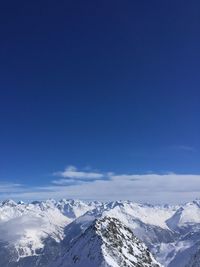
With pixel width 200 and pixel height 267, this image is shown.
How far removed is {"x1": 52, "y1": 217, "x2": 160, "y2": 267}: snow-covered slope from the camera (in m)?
111

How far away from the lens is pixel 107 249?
114 metres

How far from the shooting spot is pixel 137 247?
124375 millimetres

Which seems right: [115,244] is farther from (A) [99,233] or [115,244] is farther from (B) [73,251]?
(B) [73,251]

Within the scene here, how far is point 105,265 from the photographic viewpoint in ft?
349

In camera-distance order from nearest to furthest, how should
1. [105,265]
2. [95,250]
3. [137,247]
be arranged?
1. [105,265]
2. [95,250]
3. [137,247]

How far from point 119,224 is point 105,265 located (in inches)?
990

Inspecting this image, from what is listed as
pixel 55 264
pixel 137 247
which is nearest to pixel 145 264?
pixel 137 247

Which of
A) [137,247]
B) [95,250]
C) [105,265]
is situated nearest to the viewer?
[105,265]

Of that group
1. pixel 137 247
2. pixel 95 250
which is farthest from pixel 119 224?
pixel 95 250

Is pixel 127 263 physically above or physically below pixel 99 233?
below

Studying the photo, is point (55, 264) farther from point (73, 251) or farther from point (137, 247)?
point (137, 247)

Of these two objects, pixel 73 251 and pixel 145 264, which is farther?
pixel 73 251

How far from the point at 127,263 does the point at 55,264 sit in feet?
93.7

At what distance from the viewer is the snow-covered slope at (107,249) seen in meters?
111
